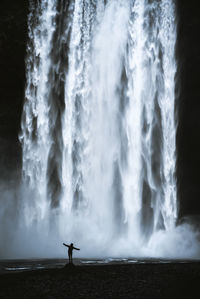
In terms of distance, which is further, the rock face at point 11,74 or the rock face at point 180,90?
the rock face at point 11,74

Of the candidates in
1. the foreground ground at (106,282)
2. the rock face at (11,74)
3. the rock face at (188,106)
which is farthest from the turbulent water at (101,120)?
the foreground ground at (106,282)

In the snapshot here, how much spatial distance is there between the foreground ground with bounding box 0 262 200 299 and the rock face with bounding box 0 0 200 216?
1658cm

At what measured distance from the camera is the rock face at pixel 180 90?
30.1m

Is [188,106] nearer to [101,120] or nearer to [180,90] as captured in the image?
[180,90]

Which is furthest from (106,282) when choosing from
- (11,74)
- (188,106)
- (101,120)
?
(11,74)

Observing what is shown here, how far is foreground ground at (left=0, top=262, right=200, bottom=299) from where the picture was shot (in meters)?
11.9

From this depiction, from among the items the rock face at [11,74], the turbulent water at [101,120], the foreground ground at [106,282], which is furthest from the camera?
the rock face at [11,74]

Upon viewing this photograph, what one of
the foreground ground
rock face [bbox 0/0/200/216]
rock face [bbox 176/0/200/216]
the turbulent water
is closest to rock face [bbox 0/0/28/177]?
rock face [bbox 0/0/200/216]

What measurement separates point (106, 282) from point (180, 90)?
787 inches

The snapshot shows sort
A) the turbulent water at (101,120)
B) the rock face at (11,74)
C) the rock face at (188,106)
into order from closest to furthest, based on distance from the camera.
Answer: the turbulent water at (101,120) < the rock face at (188,106) < the rock face at (11,74)

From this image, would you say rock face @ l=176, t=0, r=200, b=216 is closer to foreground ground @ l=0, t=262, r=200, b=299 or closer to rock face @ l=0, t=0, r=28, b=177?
rock face @ l=0, t=0, r=28, b=177

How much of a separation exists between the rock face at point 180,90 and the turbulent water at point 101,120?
3.07 feet

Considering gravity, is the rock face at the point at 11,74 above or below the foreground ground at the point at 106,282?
above

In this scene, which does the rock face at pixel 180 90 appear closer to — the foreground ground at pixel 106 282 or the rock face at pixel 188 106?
the rock face at pixel 188 106
